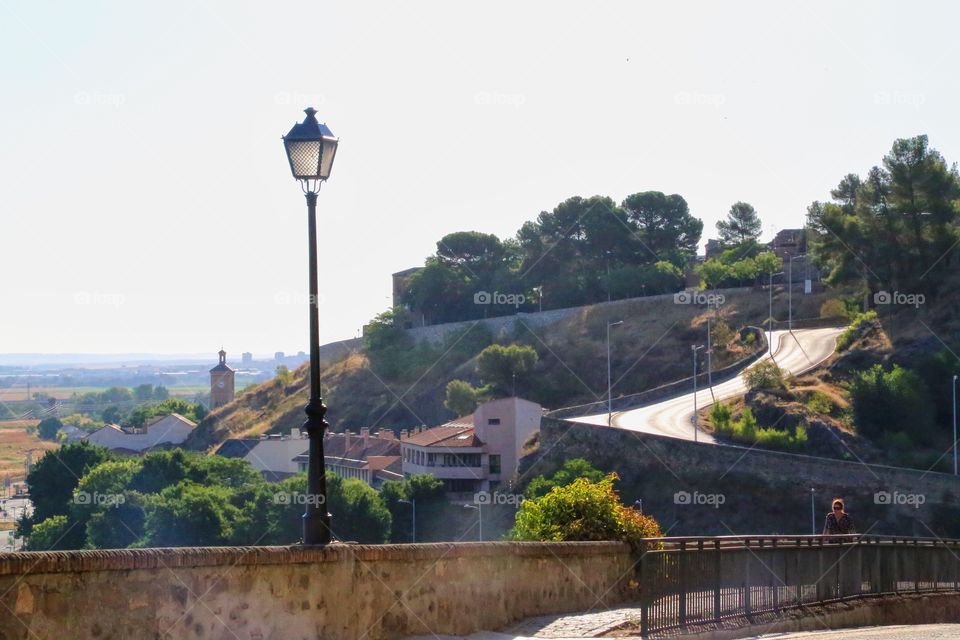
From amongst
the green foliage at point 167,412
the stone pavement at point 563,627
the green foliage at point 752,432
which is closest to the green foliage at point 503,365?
the green foliage at point 752,432

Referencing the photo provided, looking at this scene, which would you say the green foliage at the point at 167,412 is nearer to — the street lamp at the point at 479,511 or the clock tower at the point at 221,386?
the clock tower at the point at 221,386

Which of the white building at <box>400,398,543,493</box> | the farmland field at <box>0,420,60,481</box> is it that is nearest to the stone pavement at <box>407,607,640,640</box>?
the white building at <box>400,398,543,493</box>

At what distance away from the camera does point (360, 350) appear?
128250 millimetres

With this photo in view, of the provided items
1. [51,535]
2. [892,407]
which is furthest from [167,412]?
[892,407]

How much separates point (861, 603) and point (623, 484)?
147 ft

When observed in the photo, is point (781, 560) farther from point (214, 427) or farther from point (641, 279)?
point (214, 427)

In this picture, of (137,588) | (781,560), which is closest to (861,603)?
(781,560)

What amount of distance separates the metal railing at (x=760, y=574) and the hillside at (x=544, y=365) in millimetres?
71646

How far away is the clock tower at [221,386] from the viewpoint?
146 meters

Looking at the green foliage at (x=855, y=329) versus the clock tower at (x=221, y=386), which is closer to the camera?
the green foliage at (x=855, y=329)

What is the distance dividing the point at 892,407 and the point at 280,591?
58492 millimetres

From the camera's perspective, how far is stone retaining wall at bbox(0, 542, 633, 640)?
8297mm

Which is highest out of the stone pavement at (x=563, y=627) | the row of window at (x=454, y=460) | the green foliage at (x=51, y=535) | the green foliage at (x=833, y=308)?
the green foliage at (x=833, y=308)

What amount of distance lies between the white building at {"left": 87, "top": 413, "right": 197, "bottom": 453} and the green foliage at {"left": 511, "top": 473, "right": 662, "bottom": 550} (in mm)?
108110
